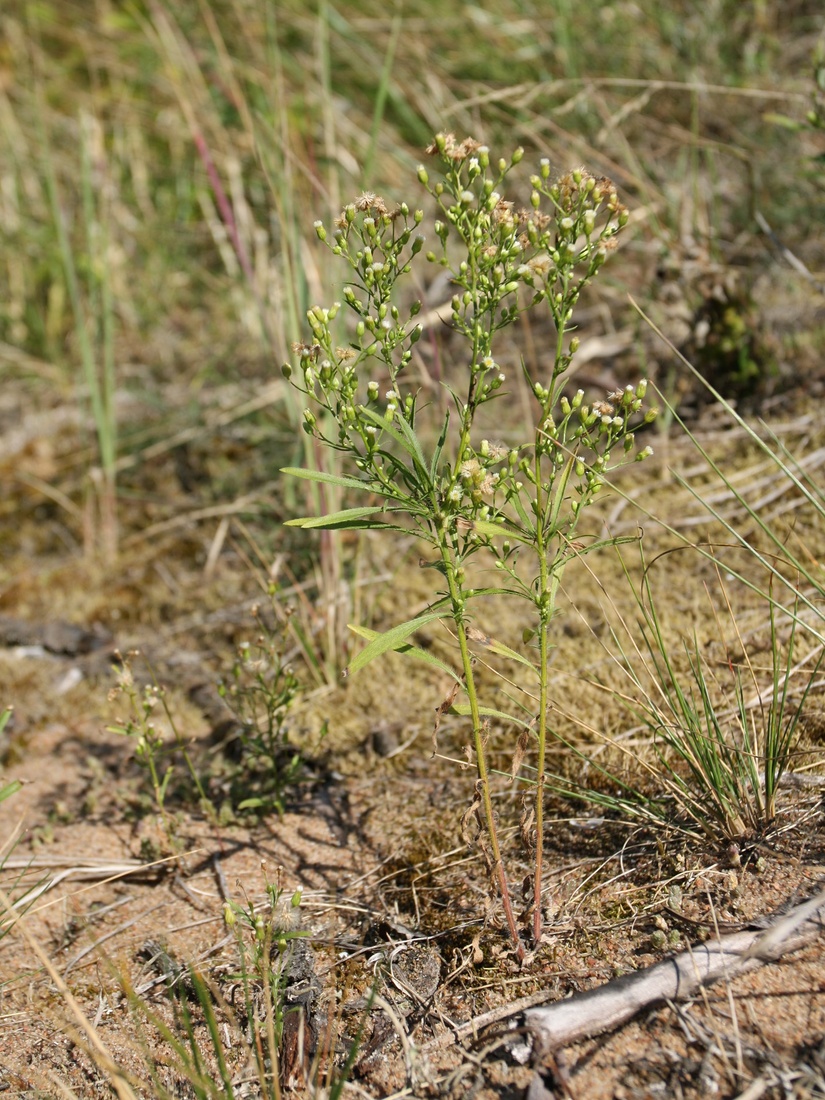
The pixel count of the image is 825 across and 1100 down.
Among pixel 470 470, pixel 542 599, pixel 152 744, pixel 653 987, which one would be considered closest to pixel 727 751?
pixel 653 987

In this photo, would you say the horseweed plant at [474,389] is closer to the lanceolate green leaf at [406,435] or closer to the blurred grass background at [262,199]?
the lanceolate green leaf at [406,435]

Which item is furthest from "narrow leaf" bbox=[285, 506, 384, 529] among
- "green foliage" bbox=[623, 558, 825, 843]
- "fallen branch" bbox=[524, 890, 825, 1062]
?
"fallen branch" bbox=[524, 890, 825, 1062]

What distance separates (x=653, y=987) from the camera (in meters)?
1.54

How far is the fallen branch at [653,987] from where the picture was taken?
151 centimetres

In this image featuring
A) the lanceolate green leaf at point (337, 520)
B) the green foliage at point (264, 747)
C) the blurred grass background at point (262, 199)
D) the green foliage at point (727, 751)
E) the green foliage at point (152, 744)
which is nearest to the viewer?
the lanceolate green leaf at point (337, 520)

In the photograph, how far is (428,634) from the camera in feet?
8.97

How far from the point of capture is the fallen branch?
1514 mm

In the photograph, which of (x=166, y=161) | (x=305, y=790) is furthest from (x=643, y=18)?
(x=305, y=790)

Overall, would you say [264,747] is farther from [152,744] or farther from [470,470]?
[470,470]

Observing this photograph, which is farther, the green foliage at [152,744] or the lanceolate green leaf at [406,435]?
the green foliage at [152,744]

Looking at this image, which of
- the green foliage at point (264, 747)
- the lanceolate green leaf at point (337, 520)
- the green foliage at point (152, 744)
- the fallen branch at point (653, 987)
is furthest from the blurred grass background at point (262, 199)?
the fallen branch at point (653, 987)

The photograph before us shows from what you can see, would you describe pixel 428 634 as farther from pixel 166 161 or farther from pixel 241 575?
pixel 166 161

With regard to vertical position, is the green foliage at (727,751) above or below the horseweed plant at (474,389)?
below

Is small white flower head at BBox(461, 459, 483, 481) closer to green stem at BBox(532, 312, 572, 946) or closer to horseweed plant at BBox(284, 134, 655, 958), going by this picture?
horseweed plant at BBox(284, 134, 655, 958)
